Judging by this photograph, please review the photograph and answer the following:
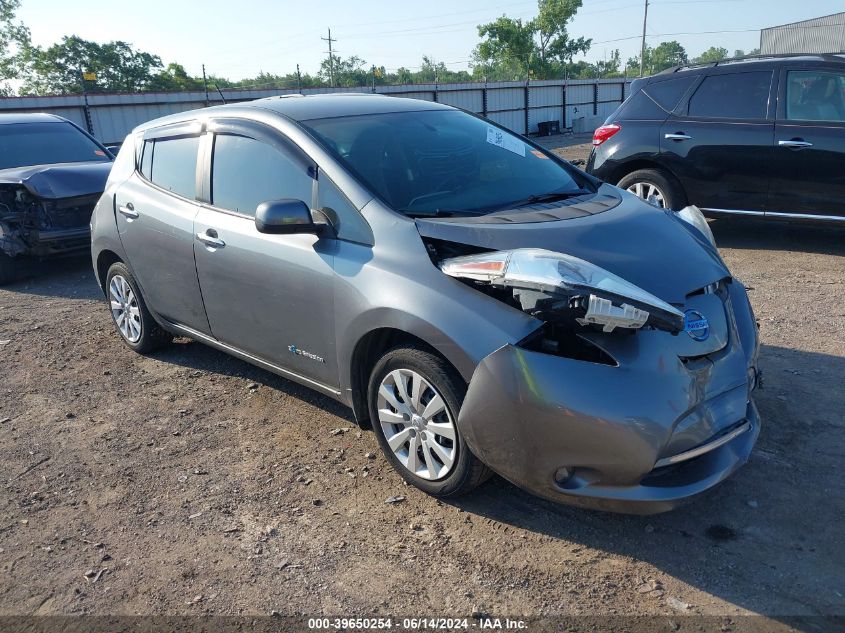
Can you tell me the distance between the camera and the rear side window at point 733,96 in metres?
6.93

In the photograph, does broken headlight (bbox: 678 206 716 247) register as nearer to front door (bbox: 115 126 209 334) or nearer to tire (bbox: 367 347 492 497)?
tire (bbox: 367 347 492 497)

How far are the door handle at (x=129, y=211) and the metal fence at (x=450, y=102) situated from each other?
35.3 feet

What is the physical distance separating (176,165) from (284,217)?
5.39ft

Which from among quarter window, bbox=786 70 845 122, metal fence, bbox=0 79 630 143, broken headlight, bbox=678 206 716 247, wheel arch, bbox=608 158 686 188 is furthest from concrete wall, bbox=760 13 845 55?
broken headlight, bbox=678 206 716 247

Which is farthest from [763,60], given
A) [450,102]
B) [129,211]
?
[450,102]

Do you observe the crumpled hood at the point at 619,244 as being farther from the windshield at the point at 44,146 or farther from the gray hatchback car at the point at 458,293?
the windshield at the point at 44,146

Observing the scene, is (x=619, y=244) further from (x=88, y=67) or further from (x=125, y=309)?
(x=88, y=67)

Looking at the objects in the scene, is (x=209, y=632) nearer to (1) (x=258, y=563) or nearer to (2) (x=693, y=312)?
(1) (x=258, y=563)

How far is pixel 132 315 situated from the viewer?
533cm

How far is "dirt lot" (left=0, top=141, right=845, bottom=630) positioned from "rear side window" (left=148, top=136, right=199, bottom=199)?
1328 millimetres

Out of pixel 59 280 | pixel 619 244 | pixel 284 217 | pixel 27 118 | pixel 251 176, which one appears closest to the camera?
pixel 619 244

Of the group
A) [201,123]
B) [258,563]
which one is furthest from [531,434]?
[201,123]

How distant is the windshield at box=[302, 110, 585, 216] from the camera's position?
355 cm

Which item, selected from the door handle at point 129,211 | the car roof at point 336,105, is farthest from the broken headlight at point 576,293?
the door handle at point 129,211
